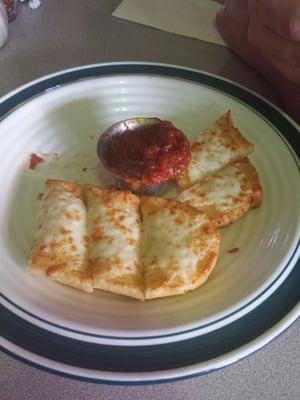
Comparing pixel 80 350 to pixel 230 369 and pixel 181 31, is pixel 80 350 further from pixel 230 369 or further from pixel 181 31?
pixel 181 31

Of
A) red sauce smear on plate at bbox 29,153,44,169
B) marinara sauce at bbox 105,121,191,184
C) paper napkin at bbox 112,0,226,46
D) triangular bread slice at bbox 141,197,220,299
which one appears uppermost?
paper napkin at bbox 112,0,226,46

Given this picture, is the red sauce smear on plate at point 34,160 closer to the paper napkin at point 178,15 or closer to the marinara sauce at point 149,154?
the marinara sauce at point 149,154

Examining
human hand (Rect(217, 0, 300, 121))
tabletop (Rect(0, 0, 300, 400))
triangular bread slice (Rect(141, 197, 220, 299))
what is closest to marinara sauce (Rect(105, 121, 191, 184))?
triangular bread slice (Rect(141, 197, 220, 299))

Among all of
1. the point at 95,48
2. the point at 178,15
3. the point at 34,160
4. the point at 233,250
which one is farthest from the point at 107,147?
the point at 178,15

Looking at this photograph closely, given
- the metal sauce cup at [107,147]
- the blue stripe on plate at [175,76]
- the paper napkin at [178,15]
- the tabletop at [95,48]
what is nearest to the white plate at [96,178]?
the blue stripe on plate at [175,76]

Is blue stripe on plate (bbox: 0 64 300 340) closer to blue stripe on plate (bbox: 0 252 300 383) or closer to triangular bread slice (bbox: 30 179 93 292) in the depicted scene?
triangular bread slice (bbox: 30 179 93 292)

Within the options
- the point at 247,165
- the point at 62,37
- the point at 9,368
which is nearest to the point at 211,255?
the point at 247,165
